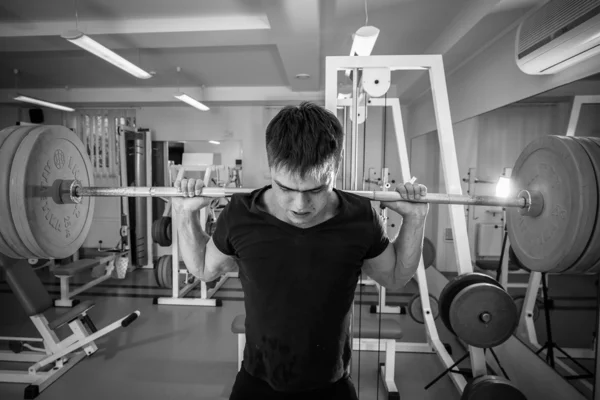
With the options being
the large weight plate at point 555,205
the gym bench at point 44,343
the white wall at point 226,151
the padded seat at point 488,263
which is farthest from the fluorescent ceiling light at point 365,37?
the white wall at point 226,151

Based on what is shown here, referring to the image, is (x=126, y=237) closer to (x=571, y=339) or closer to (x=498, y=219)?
(x=498, y=219)

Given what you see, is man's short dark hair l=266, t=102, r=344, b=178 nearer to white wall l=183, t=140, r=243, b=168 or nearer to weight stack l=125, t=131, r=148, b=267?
weight stack l=125, t=131, r=148, b=267

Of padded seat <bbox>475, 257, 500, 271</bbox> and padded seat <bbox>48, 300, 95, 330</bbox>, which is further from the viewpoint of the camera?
padded seat <bbox>475, 257, 500, 271</bbox>

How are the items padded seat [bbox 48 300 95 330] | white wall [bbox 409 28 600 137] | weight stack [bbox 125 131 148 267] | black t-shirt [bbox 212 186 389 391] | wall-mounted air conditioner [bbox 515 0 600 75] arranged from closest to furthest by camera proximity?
1. black t-shirt [bbox 212 186 389 391]
2. wall-mounted air conditioner [bbox 515 0 600 75]
3. white wall [bbox 409 28 600 137]
4. padded seat [bbox 48 300 95 330]
5. weight stack [bbox 125 131 148 267]

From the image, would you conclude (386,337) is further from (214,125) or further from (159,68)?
(214,125)

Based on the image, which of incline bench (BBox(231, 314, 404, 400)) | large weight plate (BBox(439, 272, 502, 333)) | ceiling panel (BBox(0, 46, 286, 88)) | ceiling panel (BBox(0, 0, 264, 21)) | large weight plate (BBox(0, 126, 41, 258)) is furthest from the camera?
ceiling panel (BBox(0, 46, 286, 88))

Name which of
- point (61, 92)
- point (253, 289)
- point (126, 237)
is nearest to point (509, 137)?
point (253, 289)

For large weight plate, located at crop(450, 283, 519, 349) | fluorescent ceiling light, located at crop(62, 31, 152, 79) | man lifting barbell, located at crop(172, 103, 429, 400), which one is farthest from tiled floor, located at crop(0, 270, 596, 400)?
fluorescent ceiling light, located at crop(62, 31, 152, 79)

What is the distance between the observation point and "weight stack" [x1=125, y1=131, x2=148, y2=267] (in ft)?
14.5

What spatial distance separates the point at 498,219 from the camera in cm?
261

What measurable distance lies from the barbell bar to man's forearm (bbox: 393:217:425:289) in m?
0.08

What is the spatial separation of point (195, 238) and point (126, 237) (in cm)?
390

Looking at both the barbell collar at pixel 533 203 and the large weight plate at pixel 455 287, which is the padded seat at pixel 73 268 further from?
the barbell collar at pixel 533 203

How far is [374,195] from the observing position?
1.01 meters
